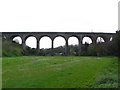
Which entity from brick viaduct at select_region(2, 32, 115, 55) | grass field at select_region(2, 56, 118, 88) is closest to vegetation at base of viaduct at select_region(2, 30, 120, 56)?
brick viaduct at select_region(2, 32, 115, 55)

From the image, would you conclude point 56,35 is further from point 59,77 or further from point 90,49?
point 59,77

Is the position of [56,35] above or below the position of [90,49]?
above

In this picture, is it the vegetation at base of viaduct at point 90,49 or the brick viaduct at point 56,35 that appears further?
the brick viaduct at point 56,35

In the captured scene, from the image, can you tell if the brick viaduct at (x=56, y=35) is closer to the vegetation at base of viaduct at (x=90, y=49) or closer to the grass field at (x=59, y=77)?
the vegetation at base of viaduct at (x=90, y=49)

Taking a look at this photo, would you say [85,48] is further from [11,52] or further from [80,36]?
[11,52]

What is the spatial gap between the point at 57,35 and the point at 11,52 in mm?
15270

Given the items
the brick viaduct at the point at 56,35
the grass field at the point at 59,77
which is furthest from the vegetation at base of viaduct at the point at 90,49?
the grass field at the point at 59,77

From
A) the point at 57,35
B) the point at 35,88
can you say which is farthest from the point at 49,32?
the point at 35,88

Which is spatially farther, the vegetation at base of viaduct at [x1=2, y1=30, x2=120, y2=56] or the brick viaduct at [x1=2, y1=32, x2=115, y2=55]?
the brick viaduct at [x1=2, y1=32, x2=115, y2=55]

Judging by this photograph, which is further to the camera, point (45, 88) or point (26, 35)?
point (26, 35)

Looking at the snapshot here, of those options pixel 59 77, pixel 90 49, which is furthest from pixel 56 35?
pixel 59 77

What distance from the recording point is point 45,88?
5.05 metres

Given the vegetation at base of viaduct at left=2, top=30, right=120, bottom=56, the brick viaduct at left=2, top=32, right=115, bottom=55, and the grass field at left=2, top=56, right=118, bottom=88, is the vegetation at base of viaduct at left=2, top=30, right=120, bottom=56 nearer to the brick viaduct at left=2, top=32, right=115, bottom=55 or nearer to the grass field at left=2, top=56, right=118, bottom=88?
the brick viaduct at left=2, top=32, right=115, bottom=55

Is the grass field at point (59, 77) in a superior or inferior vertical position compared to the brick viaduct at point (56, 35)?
inferior
